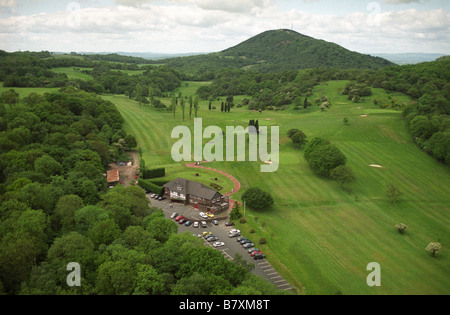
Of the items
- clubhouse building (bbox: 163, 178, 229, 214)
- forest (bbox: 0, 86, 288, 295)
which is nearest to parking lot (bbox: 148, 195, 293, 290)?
clubhouse building (bbox: 163, 178, 229, 214)

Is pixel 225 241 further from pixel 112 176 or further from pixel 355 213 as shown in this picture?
pixel 112 176
